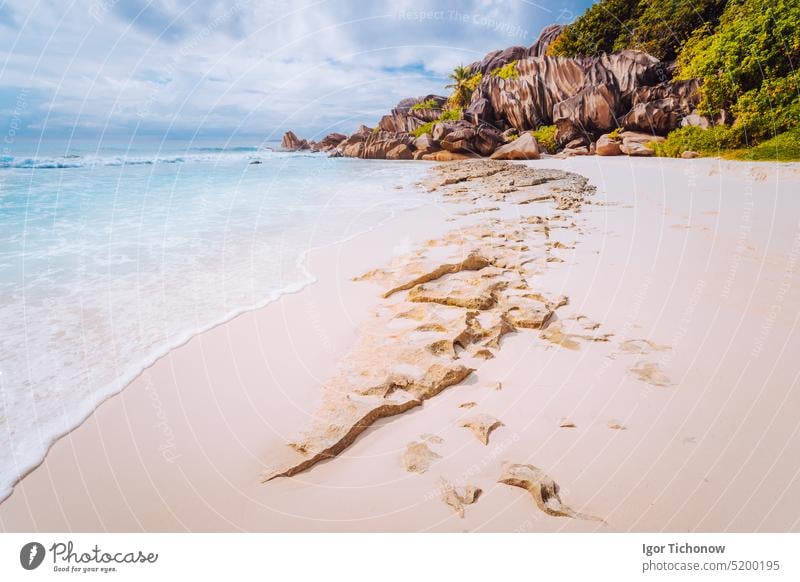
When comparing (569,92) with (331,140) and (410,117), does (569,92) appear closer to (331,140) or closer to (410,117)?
(410,117)

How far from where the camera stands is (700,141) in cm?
1738

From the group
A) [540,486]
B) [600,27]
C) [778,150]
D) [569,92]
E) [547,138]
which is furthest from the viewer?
[600,27]

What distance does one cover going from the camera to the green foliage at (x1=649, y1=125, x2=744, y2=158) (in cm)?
1622

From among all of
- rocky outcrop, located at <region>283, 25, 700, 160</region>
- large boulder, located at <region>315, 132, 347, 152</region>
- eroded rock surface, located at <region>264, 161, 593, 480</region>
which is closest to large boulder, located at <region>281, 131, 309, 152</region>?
large boulder, located at <region>315, 132, 347, 152</region>

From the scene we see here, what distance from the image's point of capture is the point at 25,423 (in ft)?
9.41

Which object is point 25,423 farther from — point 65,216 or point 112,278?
point 65,216

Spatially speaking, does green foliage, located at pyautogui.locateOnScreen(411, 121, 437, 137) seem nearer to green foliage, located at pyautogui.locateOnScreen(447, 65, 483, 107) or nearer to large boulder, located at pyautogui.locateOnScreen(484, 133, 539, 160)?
green foliage, located at pyautogui.locateOnScreen(447, 65, 483, 107)

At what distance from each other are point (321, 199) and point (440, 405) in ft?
39.4

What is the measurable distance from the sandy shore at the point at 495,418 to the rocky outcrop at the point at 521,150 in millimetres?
21449

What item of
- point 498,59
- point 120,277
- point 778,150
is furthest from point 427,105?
point 120,277
